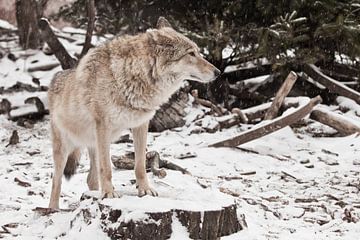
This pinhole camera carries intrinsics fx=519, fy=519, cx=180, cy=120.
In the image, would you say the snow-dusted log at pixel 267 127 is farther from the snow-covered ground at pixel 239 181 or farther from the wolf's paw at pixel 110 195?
the wolf's paw at pixel 110 195

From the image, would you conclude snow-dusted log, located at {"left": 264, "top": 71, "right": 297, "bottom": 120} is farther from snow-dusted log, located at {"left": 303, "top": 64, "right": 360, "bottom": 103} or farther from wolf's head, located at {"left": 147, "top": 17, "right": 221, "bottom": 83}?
wolf's head, located at {"left": 147, "top": 17, "right": 221, "bottom": 83}

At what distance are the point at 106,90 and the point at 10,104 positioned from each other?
7.23 meters

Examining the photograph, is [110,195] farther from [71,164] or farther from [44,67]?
[44,67]

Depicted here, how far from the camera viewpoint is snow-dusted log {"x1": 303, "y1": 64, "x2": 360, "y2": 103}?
11.2m

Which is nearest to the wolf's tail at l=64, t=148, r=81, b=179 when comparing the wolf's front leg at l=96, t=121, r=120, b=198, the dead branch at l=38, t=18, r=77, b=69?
the wolf's front leg at l=96, t=121, r=120, b=198

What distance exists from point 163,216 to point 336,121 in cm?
611

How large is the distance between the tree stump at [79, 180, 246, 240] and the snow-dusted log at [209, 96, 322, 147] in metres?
4.11

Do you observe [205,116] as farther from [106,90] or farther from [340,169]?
[106,90]

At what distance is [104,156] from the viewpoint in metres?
5.14

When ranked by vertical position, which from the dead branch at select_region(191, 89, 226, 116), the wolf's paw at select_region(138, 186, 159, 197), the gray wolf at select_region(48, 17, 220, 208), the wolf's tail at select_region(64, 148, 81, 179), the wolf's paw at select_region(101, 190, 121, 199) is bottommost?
the dead branch at select_region(191, 89, 226, 116)

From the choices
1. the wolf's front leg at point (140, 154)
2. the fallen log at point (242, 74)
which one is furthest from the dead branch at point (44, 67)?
the wolf's front leg at point (140, 154)

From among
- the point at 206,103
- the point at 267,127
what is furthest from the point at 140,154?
the point at 206,103

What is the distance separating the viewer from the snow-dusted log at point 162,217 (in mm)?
4535

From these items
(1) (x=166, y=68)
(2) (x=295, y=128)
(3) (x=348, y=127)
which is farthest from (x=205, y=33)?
(1) (x=166, y=68)
